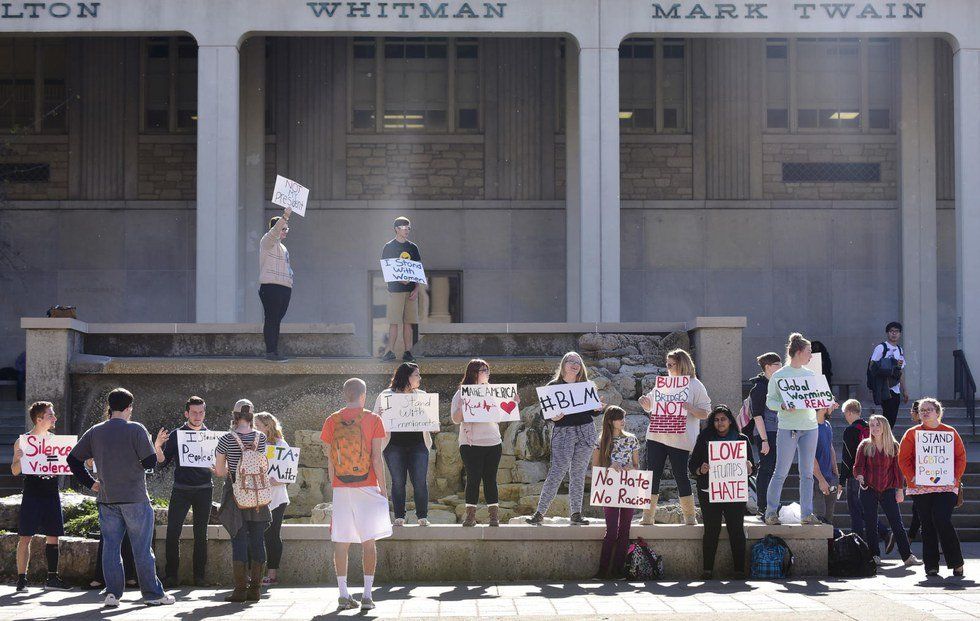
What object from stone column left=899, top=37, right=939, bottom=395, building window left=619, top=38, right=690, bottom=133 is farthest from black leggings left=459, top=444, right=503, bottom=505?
stone column left=899, top=37, right=939, bottom=395

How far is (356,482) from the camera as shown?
10617mm

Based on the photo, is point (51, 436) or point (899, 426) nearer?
point (51, 436)

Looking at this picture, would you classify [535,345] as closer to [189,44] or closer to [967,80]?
[967,80]

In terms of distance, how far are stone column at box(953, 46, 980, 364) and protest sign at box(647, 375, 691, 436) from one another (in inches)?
405

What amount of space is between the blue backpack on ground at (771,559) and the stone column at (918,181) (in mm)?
14095

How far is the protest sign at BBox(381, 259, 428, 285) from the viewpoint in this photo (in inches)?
640

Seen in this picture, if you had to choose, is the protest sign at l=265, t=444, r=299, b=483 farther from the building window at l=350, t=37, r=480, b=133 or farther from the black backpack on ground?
the building window at l=350, t=37, r=480, b=133

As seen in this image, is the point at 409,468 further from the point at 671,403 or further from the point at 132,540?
the point at 132,540

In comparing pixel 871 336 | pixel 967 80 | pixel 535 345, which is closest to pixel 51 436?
pixel 535 345

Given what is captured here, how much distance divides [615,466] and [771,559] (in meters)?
1.55

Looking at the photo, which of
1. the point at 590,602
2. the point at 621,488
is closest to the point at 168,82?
the point at 621,488

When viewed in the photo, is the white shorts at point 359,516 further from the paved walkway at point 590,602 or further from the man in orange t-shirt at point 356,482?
the paved walkway at point 590,602

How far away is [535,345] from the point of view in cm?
1859

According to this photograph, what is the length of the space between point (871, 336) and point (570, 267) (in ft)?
18.9
